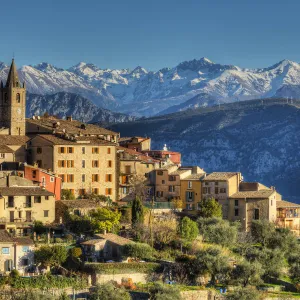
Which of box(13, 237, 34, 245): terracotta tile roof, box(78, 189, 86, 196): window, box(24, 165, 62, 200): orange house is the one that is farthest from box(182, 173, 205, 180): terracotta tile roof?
box(13, 237, 34, 245): terracotta tile roof

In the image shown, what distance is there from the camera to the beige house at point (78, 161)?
11150 cm

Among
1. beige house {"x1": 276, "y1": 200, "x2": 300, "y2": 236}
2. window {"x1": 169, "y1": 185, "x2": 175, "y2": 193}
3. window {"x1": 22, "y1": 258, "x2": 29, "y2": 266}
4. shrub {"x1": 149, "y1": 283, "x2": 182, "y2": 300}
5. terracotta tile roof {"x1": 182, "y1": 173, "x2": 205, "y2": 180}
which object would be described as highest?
terracotta tile roof {"x1": 182, "y1": 173, "x2": 205, "y2": 180}

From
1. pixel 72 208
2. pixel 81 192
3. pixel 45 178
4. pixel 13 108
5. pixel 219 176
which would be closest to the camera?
pixel 72 208

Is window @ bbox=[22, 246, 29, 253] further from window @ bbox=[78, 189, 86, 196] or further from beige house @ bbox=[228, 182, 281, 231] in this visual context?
beige house @ bbox=[228, 182, 281, 231]

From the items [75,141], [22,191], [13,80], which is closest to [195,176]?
[75,141]

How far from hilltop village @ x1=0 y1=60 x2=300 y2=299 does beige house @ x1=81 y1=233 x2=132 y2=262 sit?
9cm

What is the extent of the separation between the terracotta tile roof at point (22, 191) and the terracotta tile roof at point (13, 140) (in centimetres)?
1549

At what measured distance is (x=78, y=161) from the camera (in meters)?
113

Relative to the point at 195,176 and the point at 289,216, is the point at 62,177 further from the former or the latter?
the point at 289,216

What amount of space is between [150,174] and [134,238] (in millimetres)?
25431

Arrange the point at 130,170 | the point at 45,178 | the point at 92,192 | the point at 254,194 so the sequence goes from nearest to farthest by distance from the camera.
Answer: the point at 45,178, the point at 92,192, the point at 254,194, the point at 130,170

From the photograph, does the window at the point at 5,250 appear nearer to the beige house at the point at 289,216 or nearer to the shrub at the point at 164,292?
the shrub at the point at 164,292

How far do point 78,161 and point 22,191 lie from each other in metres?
16.4

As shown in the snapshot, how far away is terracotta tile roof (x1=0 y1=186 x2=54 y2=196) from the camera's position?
96.1 m
